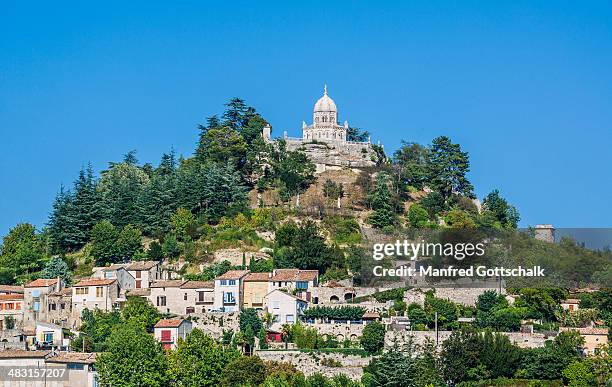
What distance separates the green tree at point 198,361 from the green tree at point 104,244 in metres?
16.4

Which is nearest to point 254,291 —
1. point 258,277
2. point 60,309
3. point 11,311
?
point 258,277

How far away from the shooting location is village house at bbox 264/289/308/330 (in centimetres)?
6825

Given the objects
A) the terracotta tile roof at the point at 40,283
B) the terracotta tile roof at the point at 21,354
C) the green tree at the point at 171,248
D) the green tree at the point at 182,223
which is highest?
the green tree at the point at 182,223

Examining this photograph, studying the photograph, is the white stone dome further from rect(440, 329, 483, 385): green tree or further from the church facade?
rect(440, 329, 483, 385): green tree

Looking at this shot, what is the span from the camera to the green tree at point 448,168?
87.0m

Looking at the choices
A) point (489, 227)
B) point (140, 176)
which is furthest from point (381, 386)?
point (140, 176)

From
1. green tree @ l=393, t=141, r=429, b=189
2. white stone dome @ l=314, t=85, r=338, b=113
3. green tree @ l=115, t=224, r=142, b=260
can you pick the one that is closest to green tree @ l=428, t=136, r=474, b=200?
green tree @ l=393, t=141, r=429, b=189

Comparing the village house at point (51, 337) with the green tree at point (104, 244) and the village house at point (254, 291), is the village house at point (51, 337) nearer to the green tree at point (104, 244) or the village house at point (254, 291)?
the village house at point (254, 291)

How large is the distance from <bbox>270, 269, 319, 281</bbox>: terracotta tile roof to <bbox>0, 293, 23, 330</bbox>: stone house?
43.3ft

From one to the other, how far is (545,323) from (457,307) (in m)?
4.35

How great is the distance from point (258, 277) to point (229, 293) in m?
1.94

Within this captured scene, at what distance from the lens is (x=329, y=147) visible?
9175 cm

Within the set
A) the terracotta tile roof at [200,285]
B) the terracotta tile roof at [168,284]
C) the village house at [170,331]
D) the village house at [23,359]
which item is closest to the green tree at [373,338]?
the village house at [170,331]

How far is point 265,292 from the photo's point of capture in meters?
71.0
